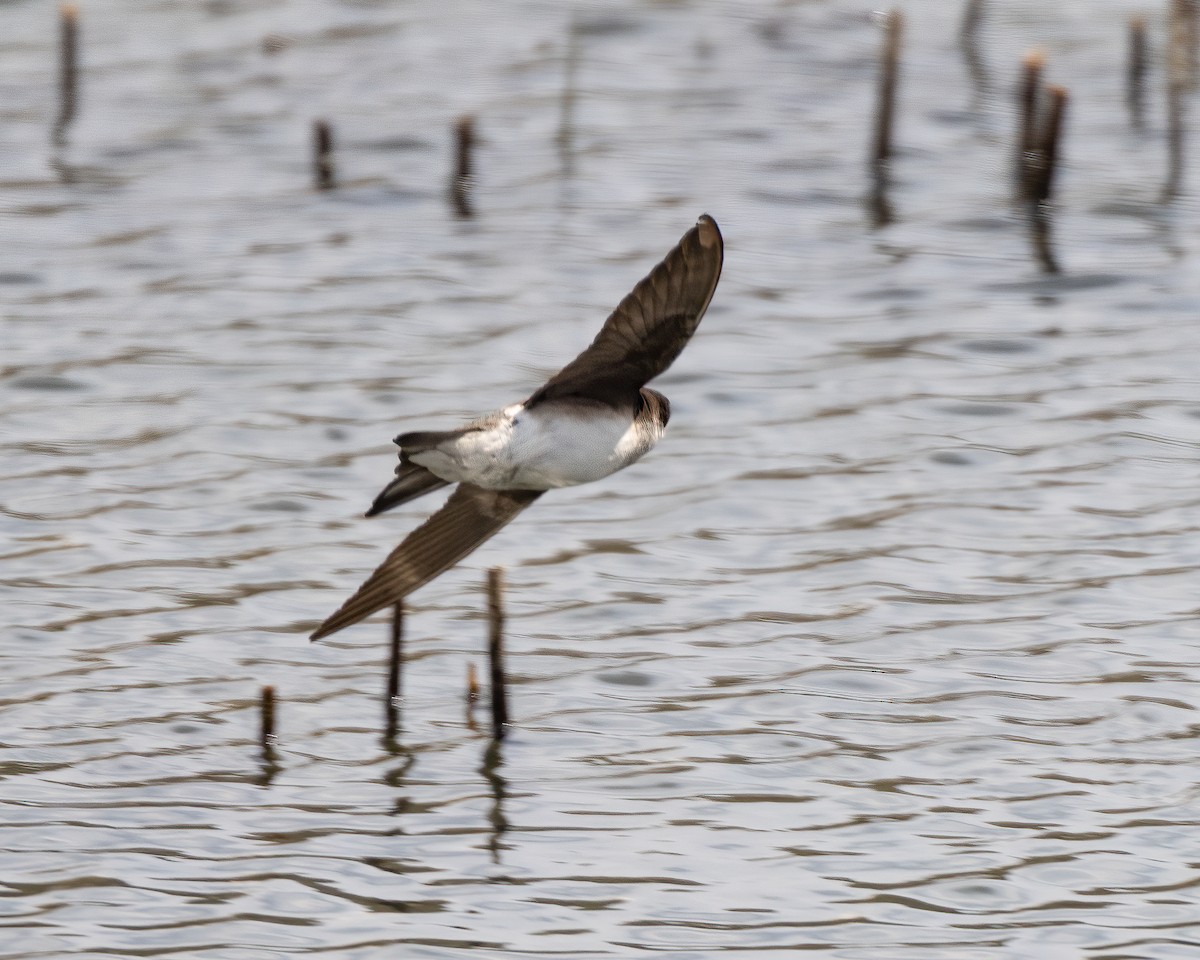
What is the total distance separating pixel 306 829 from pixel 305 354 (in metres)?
4.58

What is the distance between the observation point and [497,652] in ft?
22.6

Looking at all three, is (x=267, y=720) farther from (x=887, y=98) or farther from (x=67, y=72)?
(x=67, y=72)

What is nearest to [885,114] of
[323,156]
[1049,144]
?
[1049,144]

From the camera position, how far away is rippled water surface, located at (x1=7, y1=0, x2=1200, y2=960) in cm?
633

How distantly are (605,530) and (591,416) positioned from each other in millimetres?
3115

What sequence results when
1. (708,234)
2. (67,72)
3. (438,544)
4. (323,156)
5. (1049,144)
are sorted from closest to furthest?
(708,234) < (438,544) < (1049,144) < (323,156) < (67,72)

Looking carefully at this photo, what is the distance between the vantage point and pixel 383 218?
1290 cm

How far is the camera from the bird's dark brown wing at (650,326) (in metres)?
5.70

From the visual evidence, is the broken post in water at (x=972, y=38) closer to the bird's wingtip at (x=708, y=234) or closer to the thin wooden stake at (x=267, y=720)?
the thin wooden stake at (x=267, y=720)

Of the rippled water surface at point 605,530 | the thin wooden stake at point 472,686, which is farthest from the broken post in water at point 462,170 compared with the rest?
the thin wooden stake at point 472,686

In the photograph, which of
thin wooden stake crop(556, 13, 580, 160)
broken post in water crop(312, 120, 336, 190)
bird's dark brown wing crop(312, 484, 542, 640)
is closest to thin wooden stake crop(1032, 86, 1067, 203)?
thin wooden stake crop(556, 13, 580, 160)

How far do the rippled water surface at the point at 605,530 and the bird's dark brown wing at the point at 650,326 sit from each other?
1.49 meters

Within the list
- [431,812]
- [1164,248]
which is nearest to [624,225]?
[1164,248]

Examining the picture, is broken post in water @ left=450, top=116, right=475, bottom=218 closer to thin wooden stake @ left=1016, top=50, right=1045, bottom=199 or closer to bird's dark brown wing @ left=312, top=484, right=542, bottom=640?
thin wooden stake @ left=1016, top=50, right=1045, bottom=199
